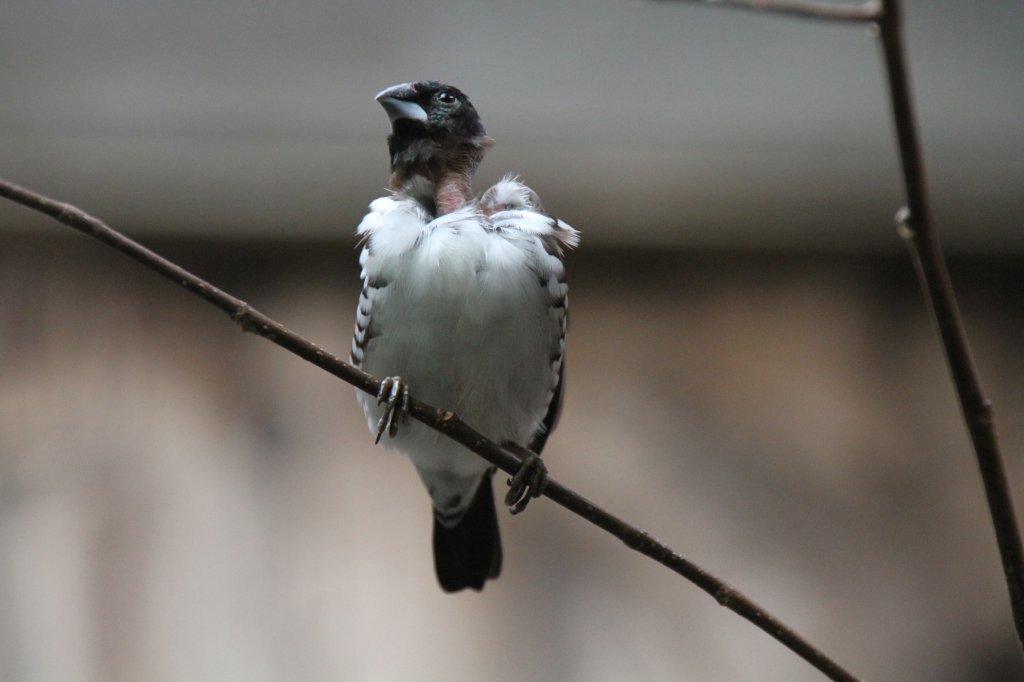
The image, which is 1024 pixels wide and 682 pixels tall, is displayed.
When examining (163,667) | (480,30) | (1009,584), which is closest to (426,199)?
(1009,584)

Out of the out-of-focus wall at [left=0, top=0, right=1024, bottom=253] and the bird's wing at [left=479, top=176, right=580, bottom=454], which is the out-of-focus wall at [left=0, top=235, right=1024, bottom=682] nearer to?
the out-of-focus wall at [left=0, top=0, right=1024, bottom=253]

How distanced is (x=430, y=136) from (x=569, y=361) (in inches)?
55.4

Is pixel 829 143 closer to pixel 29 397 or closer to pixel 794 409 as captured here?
pixel 794 409

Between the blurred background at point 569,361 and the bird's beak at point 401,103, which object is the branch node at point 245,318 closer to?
the bird's beak at point 401,103

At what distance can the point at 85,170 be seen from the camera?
292 centimetres

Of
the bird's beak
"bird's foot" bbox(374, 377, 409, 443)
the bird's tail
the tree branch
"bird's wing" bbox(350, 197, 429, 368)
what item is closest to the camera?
the tree branch

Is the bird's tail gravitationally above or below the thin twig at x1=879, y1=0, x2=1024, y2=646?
below

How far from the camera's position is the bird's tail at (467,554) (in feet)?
6.39

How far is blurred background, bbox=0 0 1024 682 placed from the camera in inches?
108

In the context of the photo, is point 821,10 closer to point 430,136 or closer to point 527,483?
point 527,483

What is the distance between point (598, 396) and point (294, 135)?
117 cm

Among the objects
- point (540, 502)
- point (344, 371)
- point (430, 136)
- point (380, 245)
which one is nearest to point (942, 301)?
point (344, 371)

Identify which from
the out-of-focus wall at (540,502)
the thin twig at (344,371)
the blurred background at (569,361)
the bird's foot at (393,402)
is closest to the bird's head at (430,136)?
the bird's foot at (393,402)

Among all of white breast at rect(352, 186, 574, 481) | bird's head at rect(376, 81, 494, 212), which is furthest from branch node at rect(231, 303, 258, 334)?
bird's head at rect(376, 81, 494, 212)
